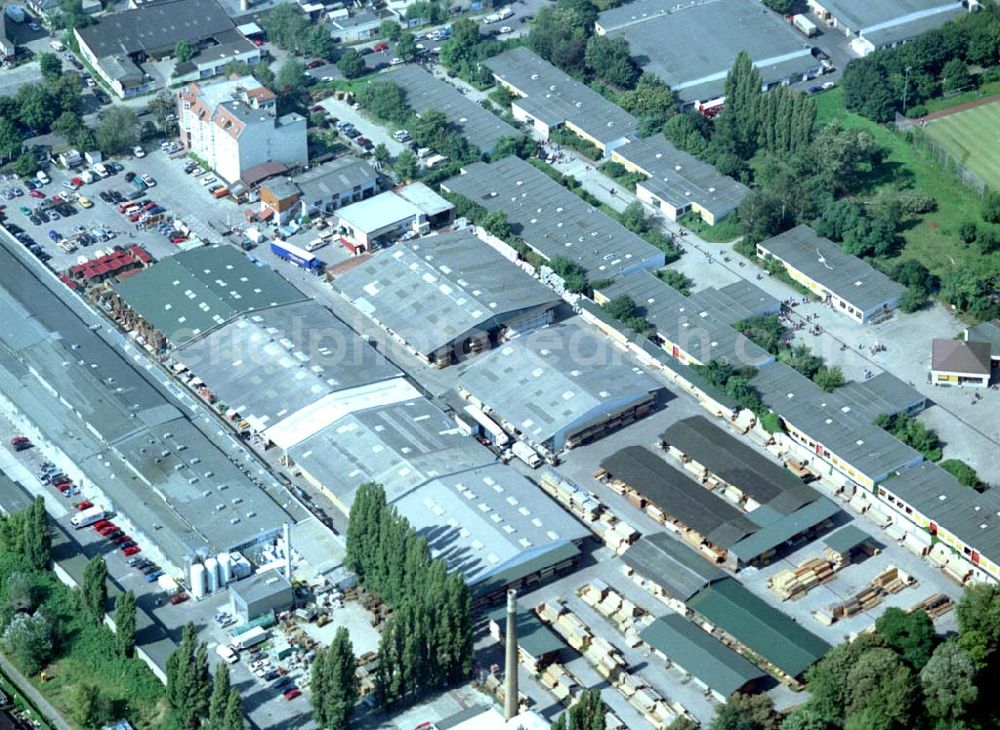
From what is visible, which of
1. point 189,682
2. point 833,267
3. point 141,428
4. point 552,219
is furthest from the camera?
point 552,219

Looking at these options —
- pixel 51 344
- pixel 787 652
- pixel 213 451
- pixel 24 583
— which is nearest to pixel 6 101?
pixel 51 344

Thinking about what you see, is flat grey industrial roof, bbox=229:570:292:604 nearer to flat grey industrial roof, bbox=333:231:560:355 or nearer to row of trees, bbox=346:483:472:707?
row of trees, bbox=346:483:472:707

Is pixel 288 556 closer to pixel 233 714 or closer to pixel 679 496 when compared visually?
pixel 233 714

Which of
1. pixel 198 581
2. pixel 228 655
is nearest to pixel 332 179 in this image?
pixel 198 581

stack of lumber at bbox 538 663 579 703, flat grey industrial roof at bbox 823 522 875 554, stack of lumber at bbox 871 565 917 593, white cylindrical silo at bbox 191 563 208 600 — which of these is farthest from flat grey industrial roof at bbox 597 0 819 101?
white cylindrical silo at bbox 191 563 208 600

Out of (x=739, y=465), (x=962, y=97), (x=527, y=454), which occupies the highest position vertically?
(x=962, y=97)

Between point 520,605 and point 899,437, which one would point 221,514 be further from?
point 899,437
